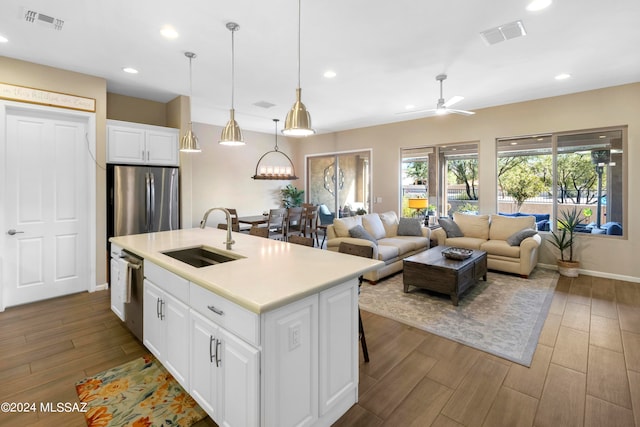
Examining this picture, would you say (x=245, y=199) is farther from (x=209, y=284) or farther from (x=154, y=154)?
(x=209, y=284)

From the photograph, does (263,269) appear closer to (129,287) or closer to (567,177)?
(129,287)

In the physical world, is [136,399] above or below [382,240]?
Answer: below

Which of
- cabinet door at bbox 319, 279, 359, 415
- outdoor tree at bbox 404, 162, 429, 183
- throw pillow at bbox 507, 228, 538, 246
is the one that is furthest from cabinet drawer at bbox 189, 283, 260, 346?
outdoor tree at bbox 404, 162, 429, 183

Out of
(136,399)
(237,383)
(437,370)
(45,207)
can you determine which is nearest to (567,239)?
(437,370)

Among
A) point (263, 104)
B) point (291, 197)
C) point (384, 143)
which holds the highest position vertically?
point (263, 104)

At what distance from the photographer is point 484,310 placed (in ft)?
11.8

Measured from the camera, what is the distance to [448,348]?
2.78 metres

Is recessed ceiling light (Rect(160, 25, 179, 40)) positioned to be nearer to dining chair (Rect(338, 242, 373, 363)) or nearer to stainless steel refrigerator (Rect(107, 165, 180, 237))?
stainless steel refrigerator (Rect(107, 165, 180, 237))

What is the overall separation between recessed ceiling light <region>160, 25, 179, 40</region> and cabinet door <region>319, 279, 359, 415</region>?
9.50 feet

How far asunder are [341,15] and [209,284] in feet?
8.27

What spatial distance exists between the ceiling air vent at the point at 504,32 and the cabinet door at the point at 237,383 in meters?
3.48

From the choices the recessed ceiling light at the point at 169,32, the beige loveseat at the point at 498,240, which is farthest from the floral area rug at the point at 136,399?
the beige loveseat at the point at 498,240

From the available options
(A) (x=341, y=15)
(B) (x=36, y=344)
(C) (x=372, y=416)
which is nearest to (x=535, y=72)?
(A) (x=341, y=15)

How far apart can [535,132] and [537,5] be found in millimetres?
3460
